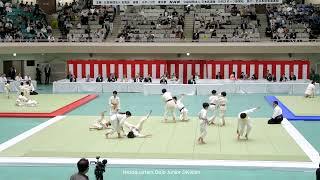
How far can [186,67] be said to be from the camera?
33.2m

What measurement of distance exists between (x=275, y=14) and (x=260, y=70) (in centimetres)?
723

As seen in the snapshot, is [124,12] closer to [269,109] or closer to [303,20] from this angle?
[303,20]

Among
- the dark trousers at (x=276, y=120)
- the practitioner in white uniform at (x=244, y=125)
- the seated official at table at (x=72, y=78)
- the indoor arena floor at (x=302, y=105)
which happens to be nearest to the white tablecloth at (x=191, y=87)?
the seated official at table at (x=72, y=78)

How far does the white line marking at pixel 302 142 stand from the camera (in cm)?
1275

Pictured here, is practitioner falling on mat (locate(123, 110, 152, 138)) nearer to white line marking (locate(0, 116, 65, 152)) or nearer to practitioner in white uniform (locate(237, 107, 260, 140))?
practitioner in white uniform (locate(237, 107, 260, 140))

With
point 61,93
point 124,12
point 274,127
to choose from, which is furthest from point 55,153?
point 124,12

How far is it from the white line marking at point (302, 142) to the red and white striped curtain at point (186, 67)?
14089mm

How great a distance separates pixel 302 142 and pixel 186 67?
19132 mm

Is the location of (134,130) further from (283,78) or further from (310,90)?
(283,78)

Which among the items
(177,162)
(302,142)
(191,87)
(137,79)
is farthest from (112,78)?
(177,162)

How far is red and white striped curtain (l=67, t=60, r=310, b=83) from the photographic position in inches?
1258

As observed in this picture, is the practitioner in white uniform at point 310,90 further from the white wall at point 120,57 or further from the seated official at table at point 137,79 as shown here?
the seated official at table at point 137,79

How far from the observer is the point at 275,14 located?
123ft

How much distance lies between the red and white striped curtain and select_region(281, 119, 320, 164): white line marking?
14089mm
